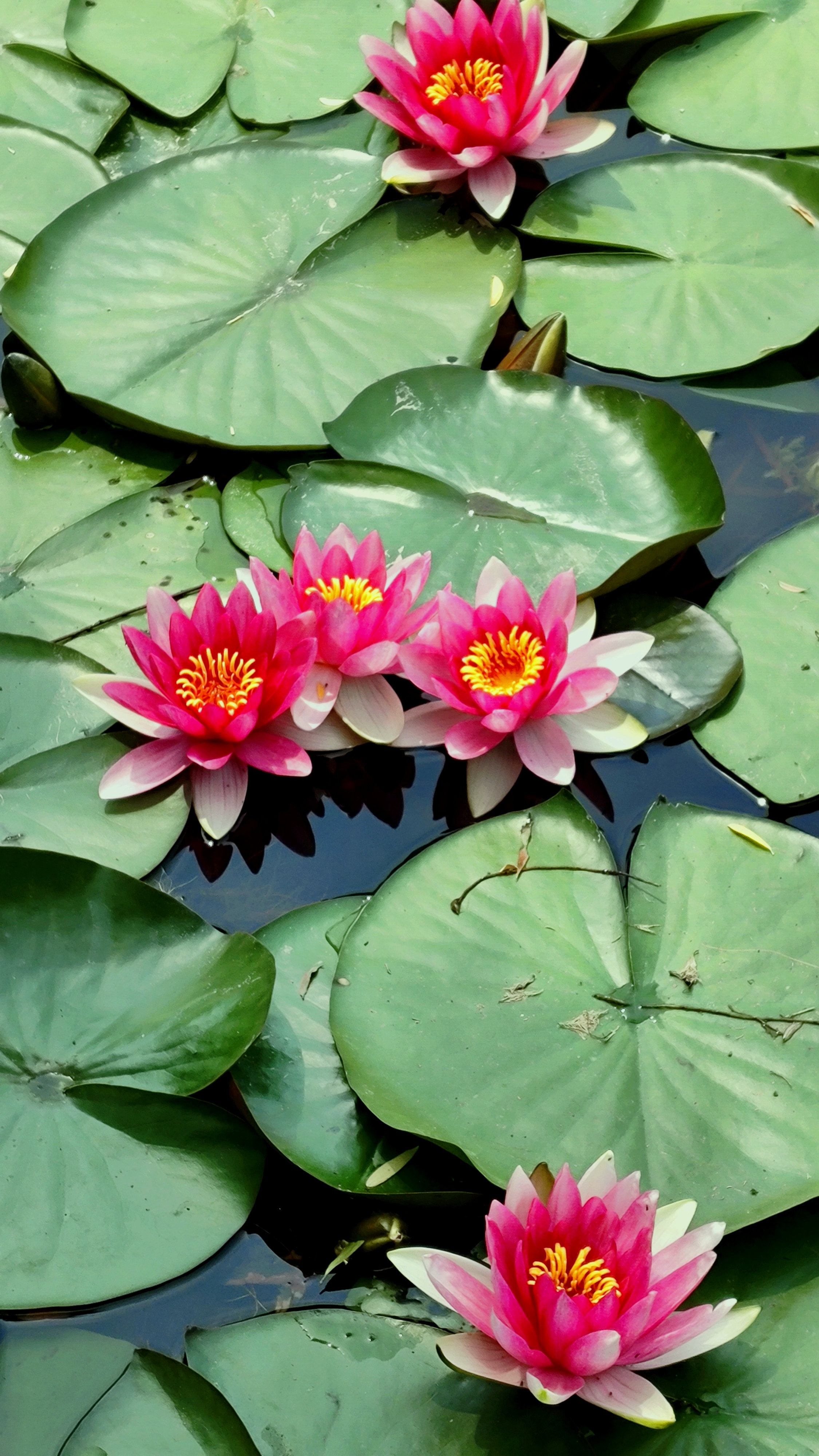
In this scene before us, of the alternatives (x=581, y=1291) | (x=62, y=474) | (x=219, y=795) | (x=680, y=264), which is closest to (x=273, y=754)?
(x=219, y=795)

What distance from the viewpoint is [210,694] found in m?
2.24

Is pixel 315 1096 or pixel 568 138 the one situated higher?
pixel 568 138

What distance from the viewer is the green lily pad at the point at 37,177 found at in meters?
3.11

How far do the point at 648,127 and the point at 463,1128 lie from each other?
2.78 meters

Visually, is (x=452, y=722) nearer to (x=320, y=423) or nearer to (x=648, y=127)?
(x=320, y=423)

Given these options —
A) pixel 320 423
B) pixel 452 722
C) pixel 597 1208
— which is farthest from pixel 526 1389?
pixel 320 423

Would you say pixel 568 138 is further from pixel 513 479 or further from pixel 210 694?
pixel 210 694

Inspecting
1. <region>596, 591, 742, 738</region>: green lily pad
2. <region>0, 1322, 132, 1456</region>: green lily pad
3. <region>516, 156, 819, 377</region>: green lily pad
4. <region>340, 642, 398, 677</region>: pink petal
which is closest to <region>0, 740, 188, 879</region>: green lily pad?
<region>340, 642, 398, 677</region>: pink petal

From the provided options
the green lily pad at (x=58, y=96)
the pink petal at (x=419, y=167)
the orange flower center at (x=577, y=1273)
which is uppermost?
the green lily pad at (x=58, y=96)

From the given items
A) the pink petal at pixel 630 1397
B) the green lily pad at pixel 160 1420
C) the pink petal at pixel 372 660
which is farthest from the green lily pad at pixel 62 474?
the pink petal at pixel 630 1397

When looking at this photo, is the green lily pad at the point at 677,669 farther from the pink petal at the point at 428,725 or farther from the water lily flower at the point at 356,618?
the water lily flower at the point at 356,618

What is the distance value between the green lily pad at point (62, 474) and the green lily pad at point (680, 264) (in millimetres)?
1017

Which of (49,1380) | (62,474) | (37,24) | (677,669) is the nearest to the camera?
(49,1380)

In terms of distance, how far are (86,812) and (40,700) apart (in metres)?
0.28
